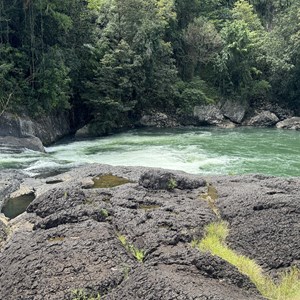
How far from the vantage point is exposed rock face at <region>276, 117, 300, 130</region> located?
3336 centimetres

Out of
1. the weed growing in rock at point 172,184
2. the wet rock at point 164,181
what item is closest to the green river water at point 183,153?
the wet rock at point 164,181

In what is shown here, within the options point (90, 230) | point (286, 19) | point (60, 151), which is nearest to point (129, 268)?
point (90, 230)

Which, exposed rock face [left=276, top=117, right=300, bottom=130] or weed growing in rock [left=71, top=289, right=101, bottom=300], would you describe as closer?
weed growing in rock [left=71, top=289, right=101, bottom=300]

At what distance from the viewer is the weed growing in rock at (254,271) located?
526cm

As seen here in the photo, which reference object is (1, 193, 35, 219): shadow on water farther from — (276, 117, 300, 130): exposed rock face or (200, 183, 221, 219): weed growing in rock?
(276, 117, 300, 130): exposed rock face

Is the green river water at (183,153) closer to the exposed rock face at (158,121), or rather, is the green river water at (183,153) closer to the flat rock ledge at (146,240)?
the exposed rock face at (158,121)

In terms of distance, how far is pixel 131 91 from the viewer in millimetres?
30812

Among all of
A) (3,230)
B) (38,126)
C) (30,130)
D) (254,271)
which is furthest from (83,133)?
(254,271)

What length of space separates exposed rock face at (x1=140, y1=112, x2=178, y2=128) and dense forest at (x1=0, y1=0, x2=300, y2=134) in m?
0.77

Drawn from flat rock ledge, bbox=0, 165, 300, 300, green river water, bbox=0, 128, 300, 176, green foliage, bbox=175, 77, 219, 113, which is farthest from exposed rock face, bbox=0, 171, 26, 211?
green foliage, bbox=175, 77, 219, 113

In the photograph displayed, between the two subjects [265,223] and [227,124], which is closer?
[265,223]

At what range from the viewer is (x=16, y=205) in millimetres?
10172

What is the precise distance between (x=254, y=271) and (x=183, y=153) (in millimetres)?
14840

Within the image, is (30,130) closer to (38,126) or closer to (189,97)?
(38,126)
